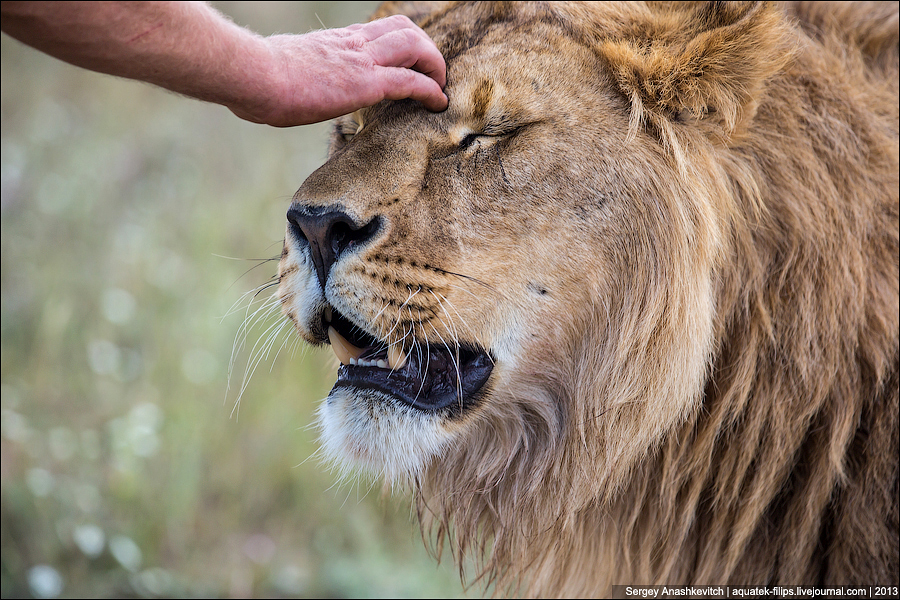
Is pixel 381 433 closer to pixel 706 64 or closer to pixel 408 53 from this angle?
pixel 408 53

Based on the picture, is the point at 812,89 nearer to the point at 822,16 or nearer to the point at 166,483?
the point at 822,16

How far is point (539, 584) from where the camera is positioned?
234 cm

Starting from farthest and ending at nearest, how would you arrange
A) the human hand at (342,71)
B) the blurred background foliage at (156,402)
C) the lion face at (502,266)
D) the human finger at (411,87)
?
the blurred background foliage at (156,402) < the lion face at (502,266) < the human finger at (411,87) < the human hand at (342,71)

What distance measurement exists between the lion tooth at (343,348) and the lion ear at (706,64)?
35.5 inches

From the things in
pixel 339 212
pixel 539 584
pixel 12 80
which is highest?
pixel 339 212

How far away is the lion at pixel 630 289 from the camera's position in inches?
70.5

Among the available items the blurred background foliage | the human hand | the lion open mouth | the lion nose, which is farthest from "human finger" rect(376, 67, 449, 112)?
the lion open mouth

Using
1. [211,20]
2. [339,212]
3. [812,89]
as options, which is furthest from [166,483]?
[812,89]

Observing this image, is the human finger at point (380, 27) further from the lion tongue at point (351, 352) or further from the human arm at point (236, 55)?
the lion tongue at point (351, 352)

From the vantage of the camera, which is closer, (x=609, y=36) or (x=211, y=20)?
(x=211, y=20)

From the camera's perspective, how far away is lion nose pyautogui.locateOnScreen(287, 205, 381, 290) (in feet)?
5.57

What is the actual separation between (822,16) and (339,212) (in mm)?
1610

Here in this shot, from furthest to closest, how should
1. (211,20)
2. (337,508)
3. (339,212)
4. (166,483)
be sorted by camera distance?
(337,508), (166,483), (339,212), (211,20)

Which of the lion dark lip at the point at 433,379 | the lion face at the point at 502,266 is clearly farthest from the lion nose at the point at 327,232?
the lion dark lip at the point at 433,379
